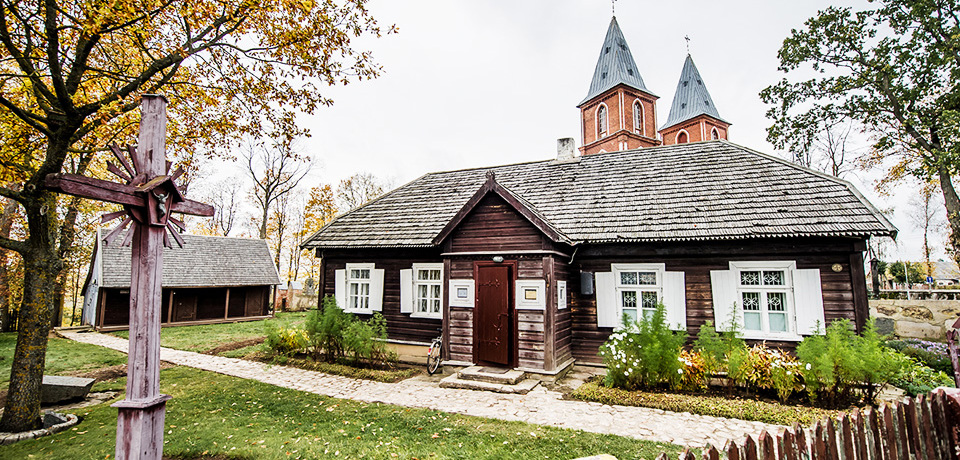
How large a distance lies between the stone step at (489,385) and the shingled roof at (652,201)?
3.42 meters

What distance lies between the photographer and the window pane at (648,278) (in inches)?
387

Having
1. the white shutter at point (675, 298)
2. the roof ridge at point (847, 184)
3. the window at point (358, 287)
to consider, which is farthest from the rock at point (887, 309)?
the window at point (358, 287)

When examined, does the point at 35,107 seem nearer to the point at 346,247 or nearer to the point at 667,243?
the point at 346,247

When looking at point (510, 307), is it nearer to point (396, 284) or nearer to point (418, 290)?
point (418, 290)

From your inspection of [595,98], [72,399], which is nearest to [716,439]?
[72,399]

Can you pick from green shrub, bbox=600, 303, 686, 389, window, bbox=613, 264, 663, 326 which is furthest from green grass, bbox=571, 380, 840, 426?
window, bbox=613, 264, 663, 326

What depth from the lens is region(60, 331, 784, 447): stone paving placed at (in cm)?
603

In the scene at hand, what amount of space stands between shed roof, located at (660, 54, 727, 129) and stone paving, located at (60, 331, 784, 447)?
1317 inches

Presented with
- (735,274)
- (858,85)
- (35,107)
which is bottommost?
(735,274)

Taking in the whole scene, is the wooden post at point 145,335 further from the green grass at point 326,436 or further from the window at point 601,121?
the window at point 601,121

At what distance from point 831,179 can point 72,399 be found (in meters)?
17.1

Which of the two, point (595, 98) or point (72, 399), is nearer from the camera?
point (72, 399)

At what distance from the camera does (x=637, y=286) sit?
32.5 ft

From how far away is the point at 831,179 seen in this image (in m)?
9.70
